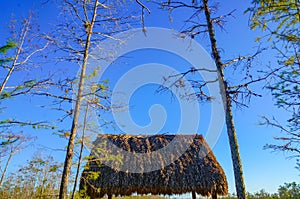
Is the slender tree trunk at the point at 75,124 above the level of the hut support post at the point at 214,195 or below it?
above

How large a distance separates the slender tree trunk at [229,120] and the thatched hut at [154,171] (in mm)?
5582

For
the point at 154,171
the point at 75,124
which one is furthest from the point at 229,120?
the point at 154,171

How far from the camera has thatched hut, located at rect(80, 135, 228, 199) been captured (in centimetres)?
959

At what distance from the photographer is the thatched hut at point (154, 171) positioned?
31.5 feet

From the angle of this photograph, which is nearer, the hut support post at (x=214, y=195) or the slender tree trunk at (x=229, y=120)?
the slender tree trunk at (x=229, y=120)

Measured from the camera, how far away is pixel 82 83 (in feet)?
17.7

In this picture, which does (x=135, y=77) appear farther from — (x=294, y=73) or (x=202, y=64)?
(x=294, y=73)

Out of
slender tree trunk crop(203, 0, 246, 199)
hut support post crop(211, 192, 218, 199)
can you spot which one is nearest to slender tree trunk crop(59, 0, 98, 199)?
slender tree trunk crop(203, 0, 246, 199)

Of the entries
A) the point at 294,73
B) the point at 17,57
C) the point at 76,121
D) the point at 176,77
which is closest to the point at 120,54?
the point at 176,77

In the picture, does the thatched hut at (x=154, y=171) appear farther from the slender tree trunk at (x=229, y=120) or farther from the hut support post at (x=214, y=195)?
the slender tree trunk at (x=229, y=120)

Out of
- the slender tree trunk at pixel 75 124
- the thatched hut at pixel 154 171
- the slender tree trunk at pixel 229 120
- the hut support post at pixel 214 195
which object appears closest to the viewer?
the slender tree trunk at pixel 229 120

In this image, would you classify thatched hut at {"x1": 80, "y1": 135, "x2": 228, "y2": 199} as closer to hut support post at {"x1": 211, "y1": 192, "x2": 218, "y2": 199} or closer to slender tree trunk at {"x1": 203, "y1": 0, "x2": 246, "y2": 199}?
hut support post at {"x1": 211, "y1": 192, "x2": 218, "y2": 199}

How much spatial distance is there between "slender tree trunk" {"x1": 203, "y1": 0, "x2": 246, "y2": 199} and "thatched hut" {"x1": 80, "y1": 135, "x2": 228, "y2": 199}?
558 centimetres

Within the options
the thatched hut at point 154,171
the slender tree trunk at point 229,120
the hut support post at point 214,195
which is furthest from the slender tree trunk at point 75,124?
the hut support post at point 214,195
